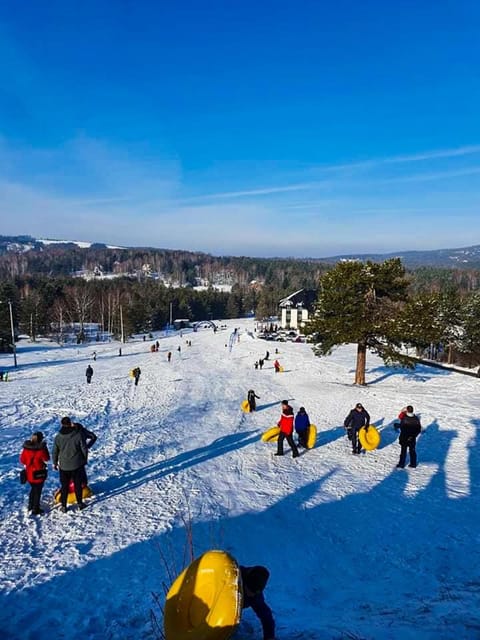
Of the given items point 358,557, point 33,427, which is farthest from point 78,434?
point 33,427

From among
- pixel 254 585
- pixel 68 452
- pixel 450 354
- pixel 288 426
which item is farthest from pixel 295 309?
pixel 254 585

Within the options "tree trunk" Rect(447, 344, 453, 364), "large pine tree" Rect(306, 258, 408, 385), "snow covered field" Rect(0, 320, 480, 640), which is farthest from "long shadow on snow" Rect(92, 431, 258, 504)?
"tree trunk" Rect(447, 344, 453, 364)

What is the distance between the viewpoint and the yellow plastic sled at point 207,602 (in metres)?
4.01

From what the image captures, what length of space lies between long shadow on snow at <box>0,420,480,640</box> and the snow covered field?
3cm

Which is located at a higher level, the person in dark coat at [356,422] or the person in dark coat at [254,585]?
the person in dark coat at [254,585]

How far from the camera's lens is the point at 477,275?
615 feet

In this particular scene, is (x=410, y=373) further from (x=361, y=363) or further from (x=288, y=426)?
(x=288, y=426)

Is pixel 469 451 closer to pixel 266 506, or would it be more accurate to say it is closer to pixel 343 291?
pixel 266 506

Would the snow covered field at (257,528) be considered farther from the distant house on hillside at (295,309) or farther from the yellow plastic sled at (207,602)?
the distant house on hillside at (295,309)

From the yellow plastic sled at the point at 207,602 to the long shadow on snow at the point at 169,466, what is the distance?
519 cm

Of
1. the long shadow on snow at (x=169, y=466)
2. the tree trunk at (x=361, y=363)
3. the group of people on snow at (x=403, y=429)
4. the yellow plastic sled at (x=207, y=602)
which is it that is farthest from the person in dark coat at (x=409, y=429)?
the tree trunk at (x=361, y=363)

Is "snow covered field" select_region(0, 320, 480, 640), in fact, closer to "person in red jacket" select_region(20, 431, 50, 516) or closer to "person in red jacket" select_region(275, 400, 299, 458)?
"person in red jacket" select_region(275, 400, 299, 458)

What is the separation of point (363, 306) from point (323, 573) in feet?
71.0

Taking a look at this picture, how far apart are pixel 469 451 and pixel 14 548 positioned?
12.4m
